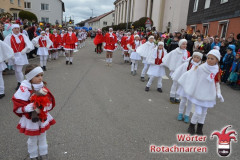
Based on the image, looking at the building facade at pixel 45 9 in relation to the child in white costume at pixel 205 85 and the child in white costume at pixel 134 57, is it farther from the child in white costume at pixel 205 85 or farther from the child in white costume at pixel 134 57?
the child in white costume at pixel 205 85

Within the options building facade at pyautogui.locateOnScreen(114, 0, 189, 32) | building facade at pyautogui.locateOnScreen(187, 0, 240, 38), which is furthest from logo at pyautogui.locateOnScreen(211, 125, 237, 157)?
building facade at pyautogui.locateOnScreen(114, 0, 189, 32)

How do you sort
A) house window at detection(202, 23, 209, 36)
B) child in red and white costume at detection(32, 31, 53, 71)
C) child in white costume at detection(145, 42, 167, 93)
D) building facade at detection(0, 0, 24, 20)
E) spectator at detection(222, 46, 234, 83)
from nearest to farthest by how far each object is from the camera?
child in white costume at detection(145, 42, 167, 93)
spectator at detection(222, 46, 234, 83)
child in red and white costume at detection(32, 31, 53, 71)
house window at detection(202, 23, 209, 36)
building facade at detection(0, 0, 24, 20)

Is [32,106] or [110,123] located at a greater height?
[32,106]

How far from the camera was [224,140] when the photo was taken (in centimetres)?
407

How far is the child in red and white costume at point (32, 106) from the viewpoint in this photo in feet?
8.94

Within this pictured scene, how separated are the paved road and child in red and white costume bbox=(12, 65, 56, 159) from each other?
1.80 feet

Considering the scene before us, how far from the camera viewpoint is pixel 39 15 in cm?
4738

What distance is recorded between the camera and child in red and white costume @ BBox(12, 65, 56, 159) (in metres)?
2.72

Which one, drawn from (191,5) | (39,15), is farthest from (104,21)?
(191,5)

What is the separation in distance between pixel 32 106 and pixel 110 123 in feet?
7.37

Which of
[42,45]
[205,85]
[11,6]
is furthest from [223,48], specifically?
[11,6]

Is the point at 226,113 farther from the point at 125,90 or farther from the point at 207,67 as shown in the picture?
the point at 125,90

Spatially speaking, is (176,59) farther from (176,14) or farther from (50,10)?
(50,10)

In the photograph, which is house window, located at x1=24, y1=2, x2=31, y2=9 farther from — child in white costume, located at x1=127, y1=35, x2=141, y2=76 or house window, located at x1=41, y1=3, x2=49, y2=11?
child in white costume, located at x1=127, y1=35, x2=141, y2=76
